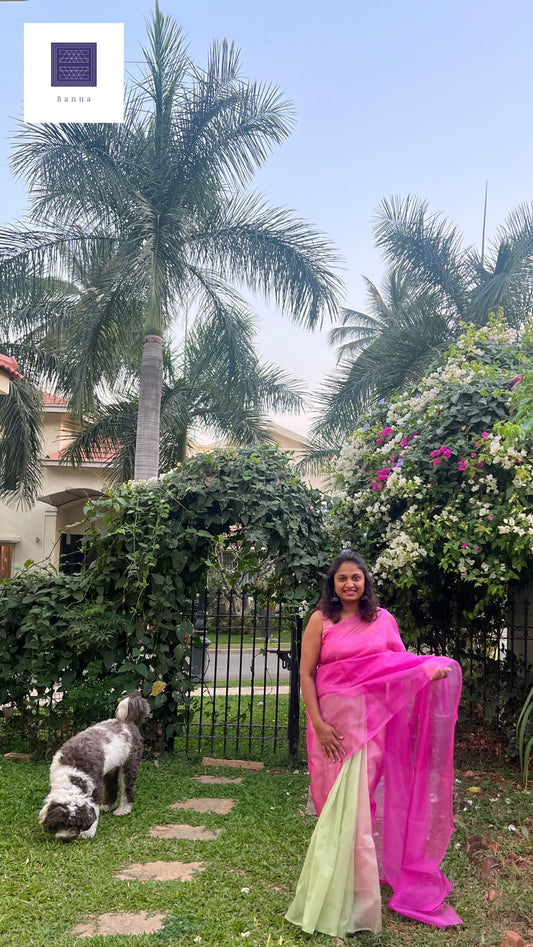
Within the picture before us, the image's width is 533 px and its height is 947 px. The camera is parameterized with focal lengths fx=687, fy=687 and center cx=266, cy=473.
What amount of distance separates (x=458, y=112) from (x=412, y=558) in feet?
16.6

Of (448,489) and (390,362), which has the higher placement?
(390,362)

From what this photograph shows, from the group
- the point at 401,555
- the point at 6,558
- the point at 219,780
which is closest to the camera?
the point at 401,555

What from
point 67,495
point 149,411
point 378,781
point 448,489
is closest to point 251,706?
point 448,489

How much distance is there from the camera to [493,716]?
6.02 metres

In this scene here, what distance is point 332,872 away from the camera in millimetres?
2963

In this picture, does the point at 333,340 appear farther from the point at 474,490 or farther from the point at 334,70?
the point at 474,490

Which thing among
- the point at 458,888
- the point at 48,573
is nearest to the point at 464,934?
the point at 458,888

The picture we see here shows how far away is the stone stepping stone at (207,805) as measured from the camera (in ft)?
15.1

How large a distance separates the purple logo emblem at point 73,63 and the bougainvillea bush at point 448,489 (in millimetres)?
4289

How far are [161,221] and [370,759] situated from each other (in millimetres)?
9209

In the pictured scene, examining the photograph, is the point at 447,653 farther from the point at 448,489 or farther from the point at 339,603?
the point at 339,603

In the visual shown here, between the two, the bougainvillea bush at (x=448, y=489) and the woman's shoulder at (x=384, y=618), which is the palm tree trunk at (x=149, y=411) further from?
the woman's shoulder at (x=384, y=618)

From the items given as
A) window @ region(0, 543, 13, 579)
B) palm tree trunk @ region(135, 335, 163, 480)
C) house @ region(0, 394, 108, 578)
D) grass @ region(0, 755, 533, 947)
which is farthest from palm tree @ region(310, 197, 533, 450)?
window @ region(0, 543, 13, 579)

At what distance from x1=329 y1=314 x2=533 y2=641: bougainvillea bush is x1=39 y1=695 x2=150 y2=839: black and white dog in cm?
215
